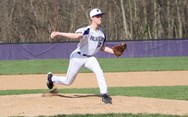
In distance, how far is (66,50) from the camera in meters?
29.9

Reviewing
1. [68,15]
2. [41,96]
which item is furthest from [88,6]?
[41,96]

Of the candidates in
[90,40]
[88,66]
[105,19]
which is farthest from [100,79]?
[105,19]

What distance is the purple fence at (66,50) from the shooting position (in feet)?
97.6

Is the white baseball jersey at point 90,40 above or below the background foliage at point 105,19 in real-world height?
below

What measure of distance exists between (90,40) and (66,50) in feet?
70.8

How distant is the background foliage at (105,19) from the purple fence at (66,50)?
1397cm

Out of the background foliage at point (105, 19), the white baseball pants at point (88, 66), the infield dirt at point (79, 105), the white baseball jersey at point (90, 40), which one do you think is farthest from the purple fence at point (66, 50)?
the white baseball jersey at point (90, 40)

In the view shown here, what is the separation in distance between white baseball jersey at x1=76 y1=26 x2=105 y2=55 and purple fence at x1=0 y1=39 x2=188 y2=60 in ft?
69.4

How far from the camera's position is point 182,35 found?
4509cm

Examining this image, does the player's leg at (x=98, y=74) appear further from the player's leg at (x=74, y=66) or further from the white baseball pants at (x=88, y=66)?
the player's leg at (x=74, y=66)

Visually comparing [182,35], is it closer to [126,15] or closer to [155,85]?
[126,15]

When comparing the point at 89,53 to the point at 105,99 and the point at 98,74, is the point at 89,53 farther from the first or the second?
the point at 105,99

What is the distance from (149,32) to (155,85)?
102 feet

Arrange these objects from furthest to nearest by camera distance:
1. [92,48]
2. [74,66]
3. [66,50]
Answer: [66,50] → [74,66] → [92,48]
